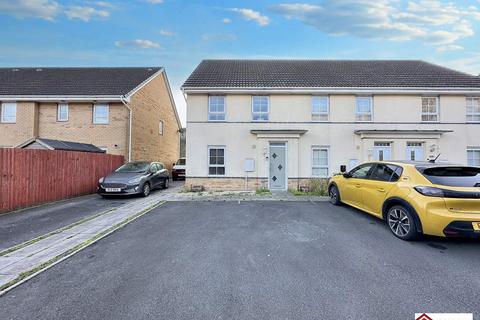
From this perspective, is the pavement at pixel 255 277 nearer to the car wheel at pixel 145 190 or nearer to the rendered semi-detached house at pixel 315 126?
the car wheel at pixel 145 190

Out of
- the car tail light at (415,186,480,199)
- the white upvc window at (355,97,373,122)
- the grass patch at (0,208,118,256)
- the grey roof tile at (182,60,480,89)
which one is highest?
the grey roof tile at (182,60,480,89)

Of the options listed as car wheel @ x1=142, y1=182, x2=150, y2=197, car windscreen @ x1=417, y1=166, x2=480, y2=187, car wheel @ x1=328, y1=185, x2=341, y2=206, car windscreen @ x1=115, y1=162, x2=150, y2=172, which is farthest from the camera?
car windscreen @ x1=115, y1=162, x2=150, y2=172

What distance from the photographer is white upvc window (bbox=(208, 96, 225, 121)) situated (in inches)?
479

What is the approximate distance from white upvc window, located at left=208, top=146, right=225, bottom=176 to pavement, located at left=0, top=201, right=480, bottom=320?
22.2 ft

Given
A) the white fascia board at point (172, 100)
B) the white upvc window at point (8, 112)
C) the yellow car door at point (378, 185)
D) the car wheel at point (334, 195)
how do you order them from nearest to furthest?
the yellow car door at point (378, 185)
the car wheel at point (334, 195)
the white upvc window at point (8, 112)
the white fascia board at point (172, 100)

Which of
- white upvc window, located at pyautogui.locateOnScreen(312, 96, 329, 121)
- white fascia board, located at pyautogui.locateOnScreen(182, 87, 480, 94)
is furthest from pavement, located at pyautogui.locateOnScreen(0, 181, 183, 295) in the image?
white upvc window, located at pyautogui.locateOnScreen(312, 96, 329, 121)

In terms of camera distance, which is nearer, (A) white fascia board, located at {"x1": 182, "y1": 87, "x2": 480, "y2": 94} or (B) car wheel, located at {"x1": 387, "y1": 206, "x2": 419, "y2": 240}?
(B) car wheel, located at {"x1": 387, "y1": 206, "x2": 419, "y2": 240}

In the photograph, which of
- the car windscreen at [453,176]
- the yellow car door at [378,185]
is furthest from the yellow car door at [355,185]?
the car windscreen at [453,176]

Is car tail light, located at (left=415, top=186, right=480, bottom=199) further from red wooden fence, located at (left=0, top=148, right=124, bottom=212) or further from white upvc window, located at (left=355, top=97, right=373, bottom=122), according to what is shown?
red wooden fence, located at (left=0, top=148, right=124, bottom=212)

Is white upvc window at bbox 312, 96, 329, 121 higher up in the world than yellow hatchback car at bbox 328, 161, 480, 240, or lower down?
higher up

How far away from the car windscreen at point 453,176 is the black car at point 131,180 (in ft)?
32.3

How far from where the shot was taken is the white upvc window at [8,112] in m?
14.2

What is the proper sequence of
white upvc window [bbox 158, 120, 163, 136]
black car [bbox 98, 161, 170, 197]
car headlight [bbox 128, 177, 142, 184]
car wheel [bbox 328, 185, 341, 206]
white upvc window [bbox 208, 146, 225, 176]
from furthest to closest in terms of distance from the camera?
white upvc window [bbox 158, 120, 163, 136] < white upvc window [bbox 208, 146, 225, 176] < car headlight [bbox 128, 177, 142, 184] < black car [bbox 98, 161, 170, 197] < car wheel [bbox 328, 185, 341, 206]

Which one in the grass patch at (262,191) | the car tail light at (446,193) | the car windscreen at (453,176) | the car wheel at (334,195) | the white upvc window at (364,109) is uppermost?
the white upvc window at (364,109)
